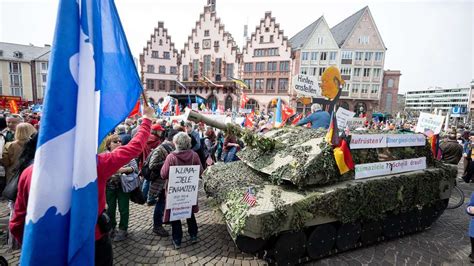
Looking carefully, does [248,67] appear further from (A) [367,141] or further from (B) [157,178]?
(B) [157,178]

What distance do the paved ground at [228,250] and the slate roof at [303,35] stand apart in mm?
32389

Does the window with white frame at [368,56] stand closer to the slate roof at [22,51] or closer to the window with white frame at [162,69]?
the window with white frame at [162,69]

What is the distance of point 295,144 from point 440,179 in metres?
3.28

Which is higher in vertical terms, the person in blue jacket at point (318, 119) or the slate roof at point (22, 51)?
the slate roof at point (22, 51)

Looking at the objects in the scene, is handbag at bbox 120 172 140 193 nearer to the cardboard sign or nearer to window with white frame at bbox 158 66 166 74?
the cardboard sign

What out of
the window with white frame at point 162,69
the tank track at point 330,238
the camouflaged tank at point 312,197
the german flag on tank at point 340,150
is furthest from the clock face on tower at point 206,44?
the tank track at point 330,238

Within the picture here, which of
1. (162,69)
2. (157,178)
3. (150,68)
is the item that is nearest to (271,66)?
(162,69)

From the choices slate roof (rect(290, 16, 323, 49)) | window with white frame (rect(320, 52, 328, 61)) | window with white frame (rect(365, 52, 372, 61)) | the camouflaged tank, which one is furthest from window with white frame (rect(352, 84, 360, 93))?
the camouflaged tank

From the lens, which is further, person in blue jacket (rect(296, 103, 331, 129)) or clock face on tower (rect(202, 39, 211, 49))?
clock face on tower (rect(202, 39, 211, 49))

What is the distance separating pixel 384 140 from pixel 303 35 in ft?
114

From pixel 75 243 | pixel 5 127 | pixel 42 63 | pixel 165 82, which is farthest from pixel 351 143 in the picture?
pixel 42 63

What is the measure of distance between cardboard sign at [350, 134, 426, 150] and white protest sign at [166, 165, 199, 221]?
9.25 ft

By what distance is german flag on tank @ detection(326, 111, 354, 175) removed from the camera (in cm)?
387

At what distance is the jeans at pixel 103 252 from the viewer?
225 cm
